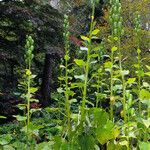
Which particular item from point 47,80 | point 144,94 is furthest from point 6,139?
point 47,80

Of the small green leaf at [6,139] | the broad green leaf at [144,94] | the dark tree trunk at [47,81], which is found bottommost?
the small green leaf at [6,139]

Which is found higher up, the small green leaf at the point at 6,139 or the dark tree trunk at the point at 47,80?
the dark tree trunk at the point at 47,80

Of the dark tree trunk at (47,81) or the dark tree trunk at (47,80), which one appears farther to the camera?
the dark tree trunk at (47,80)

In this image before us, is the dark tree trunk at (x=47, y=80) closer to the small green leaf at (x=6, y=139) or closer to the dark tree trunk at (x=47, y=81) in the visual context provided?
the dark tree trunk at (x=47, y=81)

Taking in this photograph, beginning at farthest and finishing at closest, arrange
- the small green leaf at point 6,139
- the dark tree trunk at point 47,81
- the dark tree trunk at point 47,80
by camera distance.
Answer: the dark tree trunk at point 47,80, the dark tree trunk at point 47,81, the small green leaf at point 6,139

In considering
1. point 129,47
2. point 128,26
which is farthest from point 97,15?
point 129,47

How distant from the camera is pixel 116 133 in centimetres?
140

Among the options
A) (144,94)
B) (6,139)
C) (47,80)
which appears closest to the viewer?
(144,94)

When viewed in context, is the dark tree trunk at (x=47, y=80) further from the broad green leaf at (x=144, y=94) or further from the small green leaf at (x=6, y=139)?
the broad green leaf at (x=144, y=94)

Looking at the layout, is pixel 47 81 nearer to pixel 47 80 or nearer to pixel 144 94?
pixel 47 80

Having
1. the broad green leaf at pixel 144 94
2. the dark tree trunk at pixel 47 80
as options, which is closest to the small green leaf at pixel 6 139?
the broad green leaf at pixel 144 94

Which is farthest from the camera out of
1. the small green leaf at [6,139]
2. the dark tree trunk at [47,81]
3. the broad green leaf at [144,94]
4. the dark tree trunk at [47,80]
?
the dark tree trunk at [47,80]

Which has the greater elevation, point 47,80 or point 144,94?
point 47,80

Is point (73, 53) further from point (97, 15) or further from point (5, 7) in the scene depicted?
point (97, 15)
